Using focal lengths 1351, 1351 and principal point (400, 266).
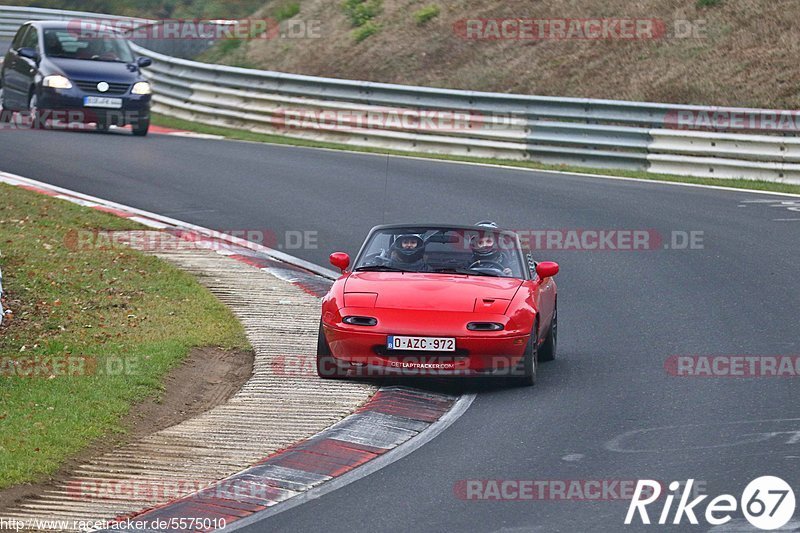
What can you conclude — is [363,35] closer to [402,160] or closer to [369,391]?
[402,160]

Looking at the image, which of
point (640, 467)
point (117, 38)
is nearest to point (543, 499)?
point (640, 467)

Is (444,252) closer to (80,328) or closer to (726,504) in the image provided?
(80,328)

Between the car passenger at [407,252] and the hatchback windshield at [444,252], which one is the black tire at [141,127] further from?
the car passenger at [407,252]

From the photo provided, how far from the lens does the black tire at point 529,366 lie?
10.6 m

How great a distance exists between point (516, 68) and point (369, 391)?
19.0 metres

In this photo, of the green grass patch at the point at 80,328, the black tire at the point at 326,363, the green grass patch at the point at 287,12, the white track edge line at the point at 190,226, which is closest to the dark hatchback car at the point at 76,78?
the white track edge line at the point at 190,226

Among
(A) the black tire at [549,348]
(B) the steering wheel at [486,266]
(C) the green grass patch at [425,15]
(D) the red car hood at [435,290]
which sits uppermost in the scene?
(C) the green grass patch at [425,15]

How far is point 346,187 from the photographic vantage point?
20391 millimetres

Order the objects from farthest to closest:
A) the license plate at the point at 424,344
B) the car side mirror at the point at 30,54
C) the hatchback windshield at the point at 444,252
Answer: the car side mirror at the point at 30,54 → the hatchback windshield at the point at 444,252 → the license plate at the point at 424,344

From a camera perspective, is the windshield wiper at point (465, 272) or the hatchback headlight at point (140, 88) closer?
the windshield wiper at point (465, 272)

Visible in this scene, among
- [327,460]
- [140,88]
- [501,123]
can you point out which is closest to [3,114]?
[140,88]

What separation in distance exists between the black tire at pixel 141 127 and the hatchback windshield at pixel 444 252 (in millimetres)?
14046

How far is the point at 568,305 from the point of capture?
13.9 metres

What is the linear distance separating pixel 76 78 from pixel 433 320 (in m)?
15.3
